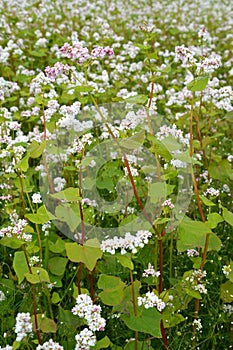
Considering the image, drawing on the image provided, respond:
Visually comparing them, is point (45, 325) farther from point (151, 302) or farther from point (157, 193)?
point (157, 193)

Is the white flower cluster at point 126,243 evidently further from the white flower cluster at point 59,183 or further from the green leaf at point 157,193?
the white flower cluster at point 59,183

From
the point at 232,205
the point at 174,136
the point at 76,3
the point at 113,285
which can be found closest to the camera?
the point at 113,285

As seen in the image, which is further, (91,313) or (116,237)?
(116,237)

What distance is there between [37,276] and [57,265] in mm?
491

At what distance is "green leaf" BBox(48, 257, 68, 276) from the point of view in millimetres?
2508

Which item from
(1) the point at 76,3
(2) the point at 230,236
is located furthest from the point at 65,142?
(1) the point at 76,3

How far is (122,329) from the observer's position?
236 centimetres

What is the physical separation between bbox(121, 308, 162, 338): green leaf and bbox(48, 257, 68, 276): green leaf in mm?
548

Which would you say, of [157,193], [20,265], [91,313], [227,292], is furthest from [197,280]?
[20,265]

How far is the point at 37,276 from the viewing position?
80.8 inches

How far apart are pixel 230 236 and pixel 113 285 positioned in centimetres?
116

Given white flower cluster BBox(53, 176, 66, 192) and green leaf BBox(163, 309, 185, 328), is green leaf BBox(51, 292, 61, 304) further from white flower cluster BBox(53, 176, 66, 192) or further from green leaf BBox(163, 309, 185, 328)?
white flower cluster BBox(53, 176, 66, 192)

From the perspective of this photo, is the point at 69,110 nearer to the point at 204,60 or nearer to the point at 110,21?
the point at 204,60

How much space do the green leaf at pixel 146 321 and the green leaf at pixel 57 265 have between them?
0.55 m
